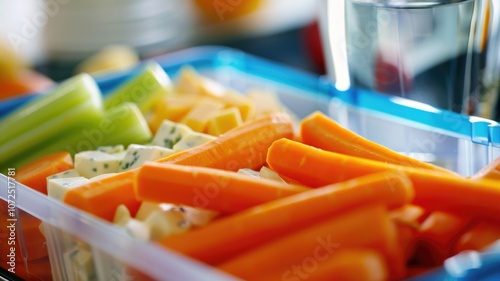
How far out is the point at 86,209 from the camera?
2.38ft

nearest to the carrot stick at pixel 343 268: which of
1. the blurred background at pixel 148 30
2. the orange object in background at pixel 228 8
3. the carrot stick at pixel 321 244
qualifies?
the carrot stick at pixel 321 244

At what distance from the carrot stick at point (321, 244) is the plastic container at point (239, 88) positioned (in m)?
0.03

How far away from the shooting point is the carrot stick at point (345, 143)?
2.58 ft

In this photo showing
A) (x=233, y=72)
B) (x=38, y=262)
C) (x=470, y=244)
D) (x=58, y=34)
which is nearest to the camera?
(x=470, y=244)

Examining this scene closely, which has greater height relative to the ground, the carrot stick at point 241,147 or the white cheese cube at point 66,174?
the carrot stick at point 241,147

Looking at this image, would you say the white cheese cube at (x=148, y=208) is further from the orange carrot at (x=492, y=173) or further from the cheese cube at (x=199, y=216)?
the orange carrot at (x=492, y=173)

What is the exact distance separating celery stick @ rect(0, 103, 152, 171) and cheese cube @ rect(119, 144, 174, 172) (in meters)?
0.11

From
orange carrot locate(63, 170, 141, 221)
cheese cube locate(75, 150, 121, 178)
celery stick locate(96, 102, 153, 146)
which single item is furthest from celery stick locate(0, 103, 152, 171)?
orange carrot locate(63, 170, 141, 221)

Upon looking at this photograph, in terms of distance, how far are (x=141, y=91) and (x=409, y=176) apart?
0.51m

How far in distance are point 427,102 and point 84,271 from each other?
57 centimetres

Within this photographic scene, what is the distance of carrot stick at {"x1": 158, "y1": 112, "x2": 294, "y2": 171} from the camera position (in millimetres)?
796

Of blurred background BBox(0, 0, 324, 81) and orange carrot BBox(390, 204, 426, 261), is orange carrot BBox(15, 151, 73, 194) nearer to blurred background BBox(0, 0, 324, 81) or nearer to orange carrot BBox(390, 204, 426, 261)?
orange carrot BBox(390, 204, 426, 261)

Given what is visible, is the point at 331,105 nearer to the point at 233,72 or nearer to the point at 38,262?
the point at 233,72

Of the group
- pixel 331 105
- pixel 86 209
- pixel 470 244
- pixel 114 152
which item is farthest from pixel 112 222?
pixel 331 105
